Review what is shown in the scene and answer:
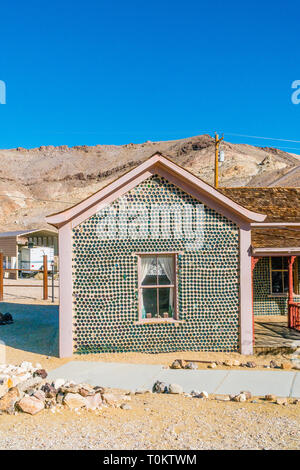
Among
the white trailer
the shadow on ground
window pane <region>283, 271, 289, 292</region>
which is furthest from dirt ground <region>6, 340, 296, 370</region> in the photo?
the white trailer

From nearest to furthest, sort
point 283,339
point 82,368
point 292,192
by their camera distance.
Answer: point 82,368 → point 283,339 → point 292,192

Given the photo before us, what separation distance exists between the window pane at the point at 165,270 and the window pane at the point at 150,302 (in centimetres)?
30

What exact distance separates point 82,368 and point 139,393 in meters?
1.98

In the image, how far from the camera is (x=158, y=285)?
36.0ft

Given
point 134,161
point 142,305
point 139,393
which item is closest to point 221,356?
point 142,305

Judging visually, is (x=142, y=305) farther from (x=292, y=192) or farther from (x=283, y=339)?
(x=292, y=192)

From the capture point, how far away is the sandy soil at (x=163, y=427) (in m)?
5.85

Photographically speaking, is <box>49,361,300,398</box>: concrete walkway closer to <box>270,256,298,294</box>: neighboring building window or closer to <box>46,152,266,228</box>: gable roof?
<box>46,152,266,228</box>: gable roof

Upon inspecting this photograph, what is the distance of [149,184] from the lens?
11.0 m

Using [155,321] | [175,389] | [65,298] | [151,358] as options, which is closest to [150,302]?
[155,321]

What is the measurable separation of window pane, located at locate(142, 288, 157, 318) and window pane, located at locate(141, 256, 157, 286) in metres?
0.19

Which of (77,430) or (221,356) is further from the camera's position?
(221,356)
